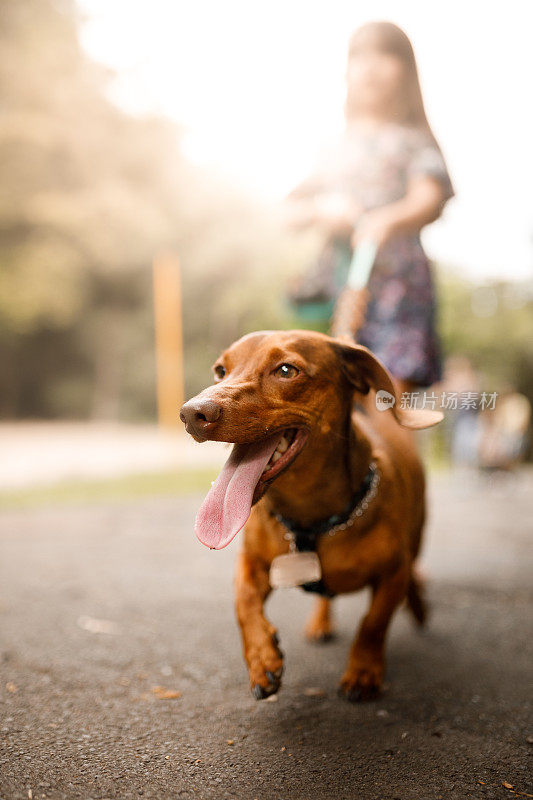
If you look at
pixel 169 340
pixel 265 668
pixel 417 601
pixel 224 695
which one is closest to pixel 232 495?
pixel 265 668

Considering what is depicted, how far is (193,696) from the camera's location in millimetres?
2109

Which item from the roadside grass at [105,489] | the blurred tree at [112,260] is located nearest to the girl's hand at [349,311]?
the roadside grass at [105,489]

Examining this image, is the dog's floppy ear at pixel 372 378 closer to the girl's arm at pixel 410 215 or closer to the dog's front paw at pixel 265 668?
the dog's front paw at pixel 265 668

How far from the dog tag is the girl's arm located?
1.29 meters

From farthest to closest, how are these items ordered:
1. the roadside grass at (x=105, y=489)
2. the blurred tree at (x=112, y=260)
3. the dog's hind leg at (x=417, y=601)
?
the blurred tree at (x=112, y=260)
the roadside grass at (x=105, y=489)
the dog's hind leg at (x=417, y=601)

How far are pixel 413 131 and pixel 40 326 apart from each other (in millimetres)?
15726

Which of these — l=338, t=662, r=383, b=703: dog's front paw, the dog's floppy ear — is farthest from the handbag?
l=338, t=662, r=383, b=703: dog's front paw

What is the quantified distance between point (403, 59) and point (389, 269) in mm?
788

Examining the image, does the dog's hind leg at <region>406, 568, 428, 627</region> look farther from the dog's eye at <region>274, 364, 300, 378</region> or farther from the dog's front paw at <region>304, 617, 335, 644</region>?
the dog's eye at <region>274, 364, 300, 378</region>

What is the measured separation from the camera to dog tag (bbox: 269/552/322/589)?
201 cm

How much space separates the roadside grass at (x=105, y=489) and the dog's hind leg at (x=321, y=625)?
3.51 meters

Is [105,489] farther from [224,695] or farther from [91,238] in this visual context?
[91,238]

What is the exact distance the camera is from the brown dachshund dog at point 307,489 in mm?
1771

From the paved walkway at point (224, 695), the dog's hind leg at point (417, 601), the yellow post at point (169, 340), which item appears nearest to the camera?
the paved walkway at point (224, 695)
